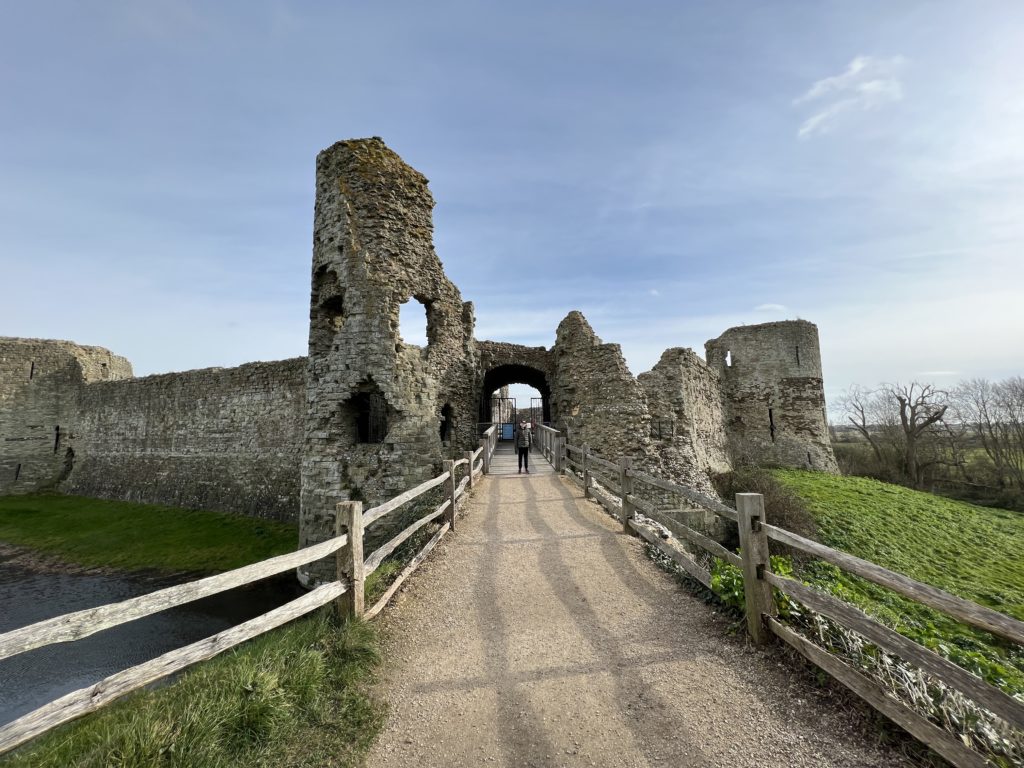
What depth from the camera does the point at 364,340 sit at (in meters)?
11.3

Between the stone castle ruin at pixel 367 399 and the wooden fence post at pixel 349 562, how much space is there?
21.4 feet

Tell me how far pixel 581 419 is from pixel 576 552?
9962 millimetres

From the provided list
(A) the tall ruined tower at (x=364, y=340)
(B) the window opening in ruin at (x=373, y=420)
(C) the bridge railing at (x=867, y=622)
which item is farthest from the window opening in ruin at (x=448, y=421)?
(C) the bridge railing at (x=867, y=622)

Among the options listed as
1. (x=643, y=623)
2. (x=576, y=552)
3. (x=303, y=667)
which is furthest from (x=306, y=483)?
(x=643, y=623)

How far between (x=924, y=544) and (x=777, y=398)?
33.0ft

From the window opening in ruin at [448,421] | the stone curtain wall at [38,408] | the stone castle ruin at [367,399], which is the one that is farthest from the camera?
the stone curtain wall at [38,408]

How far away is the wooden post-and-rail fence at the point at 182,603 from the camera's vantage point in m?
2.36

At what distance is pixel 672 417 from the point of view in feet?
57.6

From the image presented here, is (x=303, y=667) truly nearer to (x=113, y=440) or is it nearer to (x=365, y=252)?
(x=365, y=252)

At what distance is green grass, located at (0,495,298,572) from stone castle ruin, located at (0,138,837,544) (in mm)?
1080

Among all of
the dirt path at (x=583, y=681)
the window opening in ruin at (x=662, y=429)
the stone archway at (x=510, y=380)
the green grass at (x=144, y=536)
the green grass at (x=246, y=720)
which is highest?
the stone archway at (x=510, y=380)

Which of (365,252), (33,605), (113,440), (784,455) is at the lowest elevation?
(33,605)

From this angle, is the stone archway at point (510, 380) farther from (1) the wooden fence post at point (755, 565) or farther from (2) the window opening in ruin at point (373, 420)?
(1) the wooden fence post at point (755, 565)

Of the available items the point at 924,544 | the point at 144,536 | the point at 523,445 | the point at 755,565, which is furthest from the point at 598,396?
the point at 144,536
